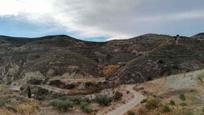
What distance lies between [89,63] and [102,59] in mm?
11512

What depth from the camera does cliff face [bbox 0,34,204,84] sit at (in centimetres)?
10262

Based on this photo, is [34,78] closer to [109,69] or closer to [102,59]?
[109,69]

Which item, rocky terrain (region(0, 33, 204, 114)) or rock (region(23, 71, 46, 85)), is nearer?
rocky terrain (region(0, 33, 204, 114))

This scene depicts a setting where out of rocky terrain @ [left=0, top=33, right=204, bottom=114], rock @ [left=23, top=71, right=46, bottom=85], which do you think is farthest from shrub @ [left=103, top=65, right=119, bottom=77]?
rock @ [left=23, top=71, right=46, bottom=85]

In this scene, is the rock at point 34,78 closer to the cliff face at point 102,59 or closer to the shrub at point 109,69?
the cliff face at point 102,59

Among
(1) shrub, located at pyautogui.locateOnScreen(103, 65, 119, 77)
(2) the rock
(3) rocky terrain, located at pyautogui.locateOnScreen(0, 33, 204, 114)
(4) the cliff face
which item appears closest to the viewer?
(3) rocky terrain, located at pyautogui.locateOnScreen(0, 33, 204, 114)

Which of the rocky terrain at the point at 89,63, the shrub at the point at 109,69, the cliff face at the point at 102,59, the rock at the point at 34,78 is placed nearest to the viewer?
the rocky terrain at the point at 89,63

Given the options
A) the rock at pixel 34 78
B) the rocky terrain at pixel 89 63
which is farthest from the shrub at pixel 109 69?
the rock at pixel 34 78

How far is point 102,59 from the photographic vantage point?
435 feet

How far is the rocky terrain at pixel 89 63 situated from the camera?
96812 millimetres

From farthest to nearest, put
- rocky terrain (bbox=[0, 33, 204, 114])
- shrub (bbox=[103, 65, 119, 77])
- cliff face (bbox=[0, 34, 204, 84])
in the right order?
shrub (bbox=[103, 65, 119, 77])
cliff face (bbox=[0, 34, 204, 84])
rocky terrain (bbox=[0, 33, 204, 114])

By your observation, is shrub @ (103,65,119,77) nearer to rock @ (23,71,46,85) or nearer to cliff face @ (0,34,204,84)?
cliff face @ (0,34,204,84)

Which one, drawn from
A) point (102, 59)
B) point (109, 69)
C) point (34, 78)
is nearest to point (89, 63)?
point (109, 69)

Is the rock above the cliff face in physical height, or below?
below
